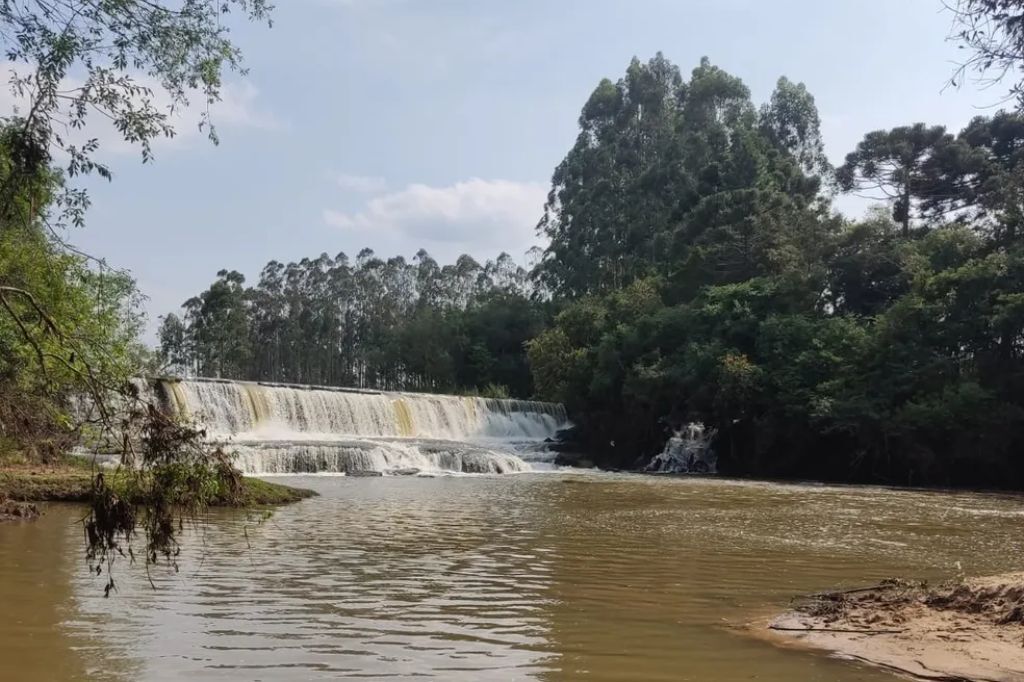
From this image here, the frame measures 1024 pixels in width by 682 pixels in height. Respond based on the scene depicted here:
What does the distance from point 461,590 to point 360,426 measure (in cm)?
2272

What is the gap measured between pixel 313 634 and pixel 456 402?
28.1m

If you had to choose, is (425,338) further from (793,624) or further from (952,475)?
(793,624)

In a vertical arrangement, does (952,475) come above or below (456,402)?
below

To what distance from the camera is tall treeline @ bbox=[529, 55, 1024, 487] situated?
77.4 feet

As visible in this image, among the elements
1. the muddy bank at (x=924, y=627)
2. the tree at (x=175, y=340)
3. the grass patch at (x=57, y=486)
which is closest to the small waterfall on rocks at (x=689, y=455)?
the grass patch at (x=57, y=486)

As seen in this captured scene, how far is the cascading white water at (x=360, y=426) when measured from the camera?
869 inches

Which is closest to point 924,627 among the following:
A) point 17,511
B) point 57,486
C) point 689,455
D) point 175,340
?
point 17,511

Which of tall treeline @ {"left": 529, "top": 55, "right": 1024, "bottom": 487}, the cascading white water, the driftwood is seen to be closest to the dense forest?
tall treeline @ {"left": 529, "top": 55, "right": 1024, "bottom": 487}

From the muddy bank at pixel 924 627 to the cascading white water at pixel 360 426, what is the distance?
14612 mm

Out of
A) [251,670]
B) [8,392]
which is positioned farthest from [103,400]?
[8,392]

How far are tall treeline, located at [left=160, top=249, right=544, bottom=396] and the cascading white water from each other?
15619 millimetres

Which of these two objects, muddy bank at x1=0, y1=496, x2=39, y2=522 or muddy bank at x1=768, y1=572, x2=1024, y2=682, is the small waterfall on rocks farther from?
muddy bank at x1=768, y1=572, x2=1024, y2=682

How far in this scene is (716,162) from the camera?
45.5 metres

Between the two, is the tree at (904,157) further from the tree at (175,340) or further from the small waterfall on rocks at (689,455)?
the tree at (175,340)
